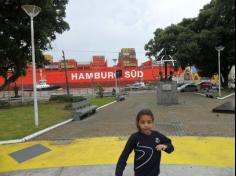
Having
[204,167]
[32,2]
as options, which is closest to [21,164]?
[204,167]

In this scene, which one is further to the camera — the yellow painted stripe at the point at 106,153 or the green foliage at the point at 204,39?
the green foliage at the point at 204,39

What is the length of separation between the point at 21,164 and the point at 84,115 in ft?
30.5

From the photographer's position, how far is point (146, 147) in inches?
165

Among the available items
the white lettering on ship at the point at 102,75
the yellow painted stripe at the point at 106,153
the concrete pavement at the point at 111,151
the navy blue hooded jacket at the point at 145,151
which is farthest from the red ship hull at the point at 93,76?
the navy blue hooded jacket at the point at 145,151


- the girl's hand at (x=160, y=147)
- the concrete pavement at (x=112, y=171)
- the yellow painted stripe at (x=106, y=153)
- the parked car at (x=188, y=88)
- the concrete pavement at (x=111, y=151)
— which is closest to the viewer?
the girl's hand at (x=160, y=147)

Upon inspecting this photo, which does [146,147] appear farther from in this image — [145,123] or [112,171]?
[112,171]

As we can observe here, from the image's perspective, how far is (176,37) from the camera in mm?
44281

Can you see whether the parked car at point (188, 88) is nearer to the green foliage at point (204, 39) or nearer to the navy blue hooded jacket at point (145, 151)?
the green foliage at point (204, 39)

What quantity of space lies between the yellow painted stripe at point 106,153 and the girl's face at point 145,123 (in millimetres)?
3866

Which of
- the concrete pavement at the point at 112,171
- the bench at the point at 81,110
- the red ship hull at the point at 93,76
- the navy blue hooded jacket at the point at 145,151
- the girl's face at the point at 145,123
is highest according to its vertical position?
the red ship hull at the point at 93,76

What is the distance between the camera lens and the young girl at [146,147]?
4.18 m

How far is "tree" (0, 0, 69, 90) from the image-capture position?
27.6 m

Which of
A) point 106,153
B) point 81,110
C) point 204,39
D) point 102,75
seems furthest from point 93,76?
point 106,153

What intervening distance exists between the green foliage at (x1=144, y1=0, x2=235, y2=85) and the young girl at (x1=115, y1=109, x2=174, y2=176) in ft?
114
